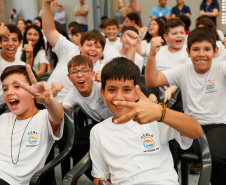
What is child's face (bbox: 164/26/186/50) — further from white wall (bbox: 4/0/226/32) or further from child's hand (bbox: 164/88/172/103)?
white wall (bbox: 4/0/226/32)

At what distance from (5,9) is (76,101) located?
1073cm

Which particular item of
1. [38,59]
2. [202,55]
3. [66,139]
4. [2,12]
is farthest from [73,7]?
[66,139]

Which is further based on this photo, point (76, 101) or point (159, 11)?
point (159, 11)

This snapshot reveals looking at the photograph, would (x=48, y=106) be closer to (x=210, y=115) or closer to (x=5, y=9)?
(x=210, y=115)

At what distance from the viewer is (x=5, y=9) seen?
11.7 meters

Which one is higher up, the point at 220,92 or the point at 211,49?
the point at 211,49

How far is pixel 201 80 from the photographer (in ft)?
7.05

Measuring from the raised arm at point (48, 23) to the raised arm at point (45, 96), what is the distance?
46.6 inches

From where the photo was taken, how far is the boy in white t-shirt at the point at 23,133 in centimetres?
166

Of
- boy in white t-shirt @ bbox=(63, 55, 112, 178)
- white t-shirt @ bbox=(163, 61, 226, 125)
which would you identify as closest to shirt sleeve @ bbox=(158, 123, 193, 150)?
white t-shirt @ bbox=(163, 61, 226, 125)

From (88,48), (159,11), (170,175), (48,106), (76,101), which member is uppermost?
(159,11)

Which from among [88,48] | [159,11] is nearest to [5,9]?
[159,11]

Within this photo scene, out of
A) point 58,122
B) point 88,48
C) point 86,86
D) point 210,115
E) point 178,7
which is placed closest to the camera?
point 58,122

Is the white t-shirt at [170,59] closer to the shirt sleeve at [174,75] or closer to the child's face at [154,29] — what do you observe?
the shirt sleeve at [174,75]
